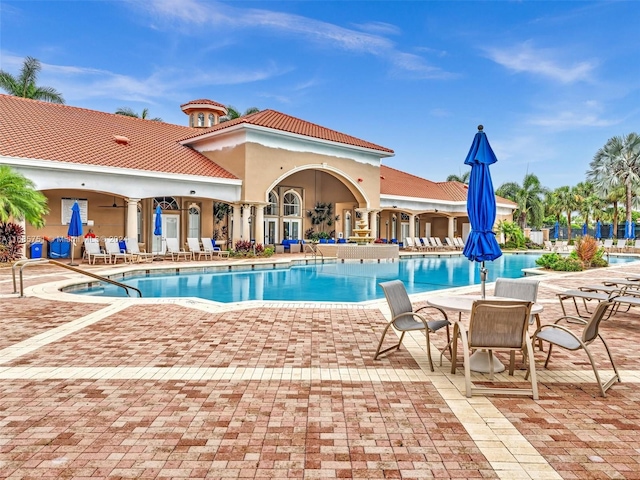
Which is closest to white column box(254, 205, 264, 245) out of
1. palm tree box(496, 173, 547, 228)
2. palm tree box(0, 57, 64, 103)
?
palm tree box(0, 57, 64, 103)

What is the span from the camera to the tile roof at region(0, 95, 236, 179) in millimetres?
18844

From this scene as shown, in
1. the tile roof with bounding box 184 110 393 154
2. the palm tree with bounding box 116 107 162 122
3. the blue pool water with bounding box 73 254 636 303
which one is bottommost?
the blue pool water with bounding box 73 254 636 303

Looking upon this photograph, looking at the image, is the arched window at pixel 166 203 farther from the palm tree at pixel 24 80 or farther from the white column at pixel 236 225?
the palm tree at pixel 24 80

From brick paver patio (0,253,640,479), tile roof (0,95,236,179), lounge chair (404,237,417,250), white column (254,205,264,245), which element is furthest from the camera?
lounge chair (404,237,417,250)

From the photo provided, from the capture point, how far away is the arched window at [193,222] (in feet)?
80.7

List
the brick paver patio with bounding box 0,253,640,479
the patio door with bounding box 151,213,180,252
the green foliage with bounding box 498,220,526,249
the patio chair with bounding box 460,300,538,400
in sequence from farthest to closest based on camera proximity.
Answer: the green foliage with bounding box 498,220,526,249
the patio door with bounding box 151,213,180,252
the patio chair with bounding box 460,300,538,400
the brick paver patio with bounding box 0,253,640,479

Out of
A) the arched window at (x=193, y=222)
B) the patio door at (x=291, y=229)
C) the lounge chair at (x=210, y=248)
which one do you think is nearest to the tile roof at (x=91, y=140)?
the arched window at (x=193, y=222)

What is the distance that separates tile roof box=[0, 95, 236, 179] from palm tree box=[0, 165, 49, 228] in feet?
8.61

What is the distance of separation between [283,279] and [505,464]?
→ 1352cm

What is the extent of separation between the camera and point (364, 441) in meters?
3.43

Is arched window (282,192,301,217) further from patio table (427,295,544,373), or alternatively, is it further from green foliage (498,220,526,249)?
patio table (427,295,544,373)

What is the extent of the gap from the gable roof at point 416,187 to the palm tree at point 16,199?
20.4m

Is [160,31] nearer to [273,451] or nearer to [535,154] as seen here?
[273,451]

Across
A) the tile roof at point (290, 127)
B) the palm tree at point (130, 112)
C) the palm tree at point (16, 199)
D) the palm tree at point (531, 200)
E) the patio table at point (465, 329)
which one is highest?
the palm tree at point (130, 112)
